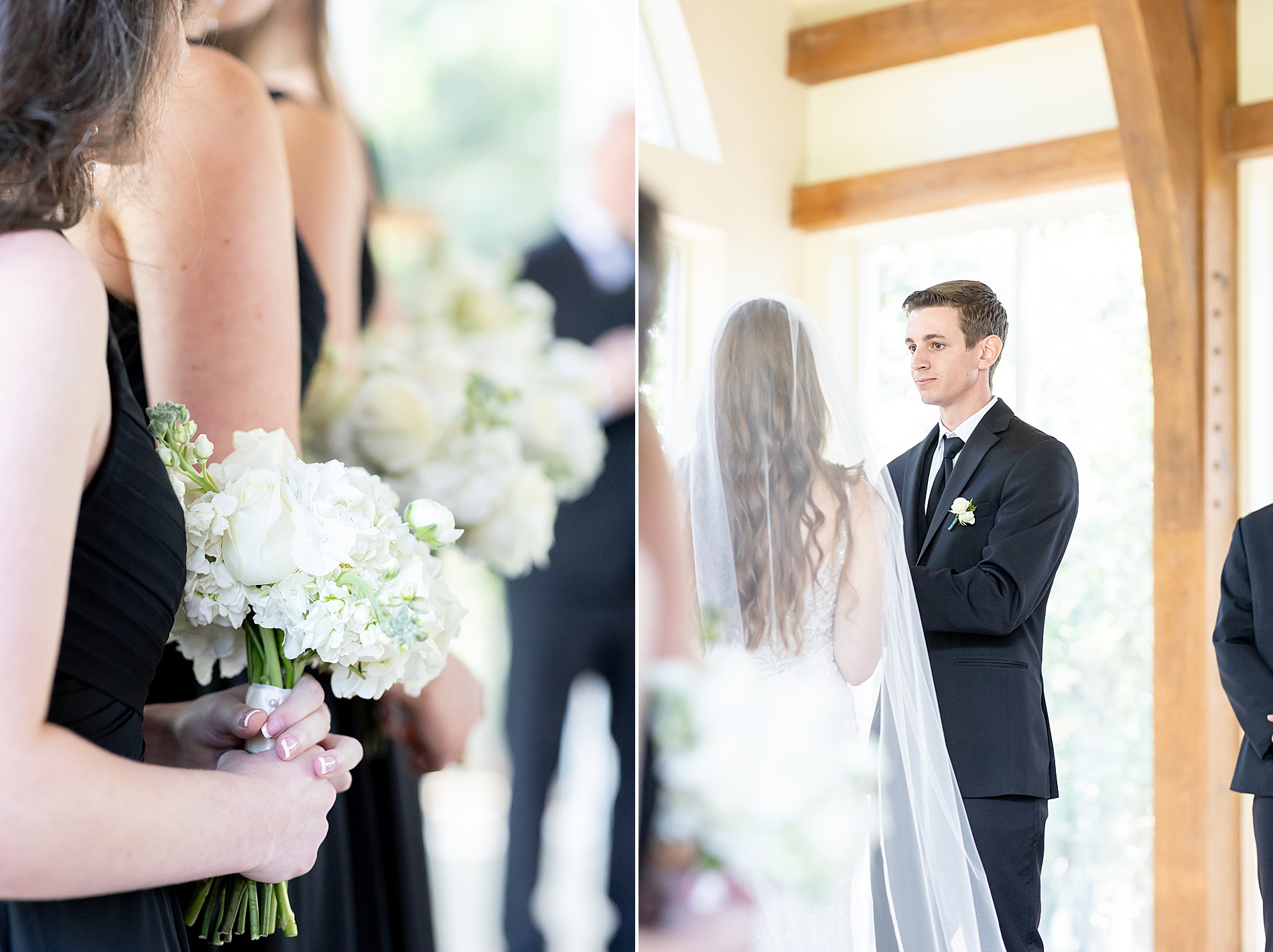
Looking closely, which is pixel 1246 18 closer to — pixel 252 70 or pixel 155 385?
pixel 252 70

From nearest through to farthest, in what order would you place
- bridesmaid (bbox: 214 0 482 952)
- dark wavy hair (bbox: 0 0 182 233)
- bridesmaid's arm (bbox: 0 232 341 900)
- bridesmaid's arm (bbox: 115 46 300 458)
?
bridesmaid's arm (bbox: 0 232 341 900) < dark wavy hair (bbox: 0 0 182 233) < bridesmaid's arm (bbox: 115 46 300 458) < bridesmaid (bbox: 214 0 482 952)

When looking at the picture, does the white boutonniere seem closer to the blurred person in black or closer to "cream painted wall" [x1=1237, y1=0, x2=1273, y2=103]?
the blurred person in black

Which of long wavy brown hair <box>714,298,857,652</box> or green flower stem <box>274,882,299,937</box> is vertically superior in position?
long wavy brown hair <box>714,298,857,652</box>

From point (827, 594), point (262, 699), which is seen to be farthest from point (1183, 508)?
point (262, 699)

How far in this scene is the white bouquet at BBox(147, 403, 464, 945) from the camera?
1091 mm

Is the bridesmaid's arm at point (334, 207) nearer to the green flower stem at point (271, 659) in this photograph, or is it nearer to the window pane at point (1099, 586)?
the green flower stem at point (271, 659)

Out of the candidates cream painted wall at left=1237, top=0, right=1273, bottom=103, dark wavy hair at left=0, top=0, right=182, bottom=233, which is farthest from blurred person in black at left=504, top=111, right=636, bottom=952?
cream painted wall at left=1237, top=0, right=1273, bottom=103

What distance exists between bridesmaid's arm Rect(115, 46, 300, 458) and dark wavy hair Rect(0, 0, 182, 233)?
62cm

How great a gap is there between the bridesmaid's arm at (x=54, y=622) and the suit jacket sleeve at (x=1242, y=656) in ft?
4.47

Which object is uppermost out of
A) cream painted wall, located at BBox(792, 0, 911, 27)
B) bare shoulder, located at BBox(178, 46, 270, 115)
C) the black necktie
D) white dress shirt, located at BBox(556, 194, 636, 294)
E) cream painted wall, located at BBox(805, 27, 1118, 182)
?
cream painted wall, located at BBox(792, 0, 911, 27)

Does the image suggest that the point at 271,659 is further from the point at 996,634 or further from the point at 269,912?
the point at 996,634

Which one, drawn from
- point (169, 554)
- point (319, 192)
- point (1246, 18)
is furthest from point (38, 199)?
point (1246, 18)

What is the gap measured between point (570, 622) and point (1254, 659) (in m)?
1.01

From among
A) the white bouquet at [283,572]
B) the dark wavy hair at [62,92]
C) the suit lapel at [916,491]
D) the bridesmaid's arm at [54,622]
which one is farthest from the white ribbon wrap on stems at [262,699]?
the suit lapel at [916,491]
